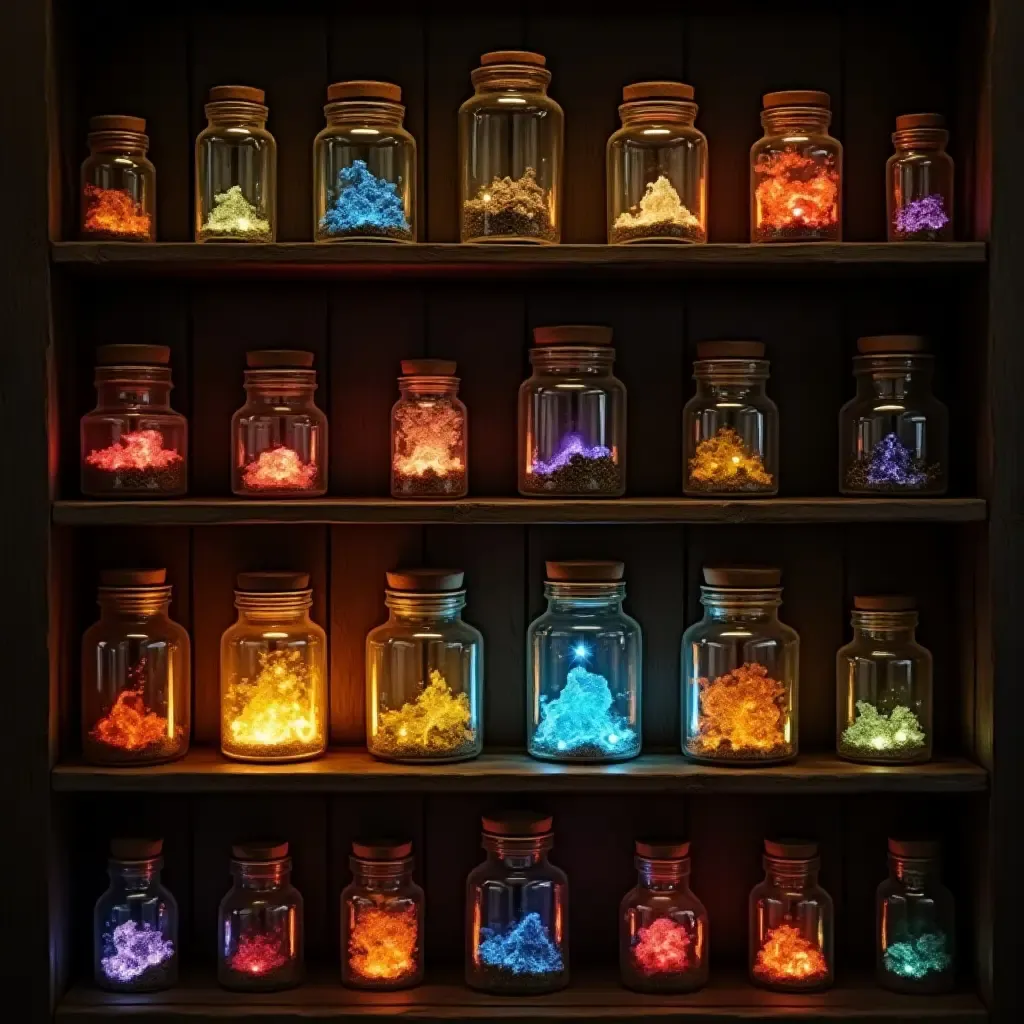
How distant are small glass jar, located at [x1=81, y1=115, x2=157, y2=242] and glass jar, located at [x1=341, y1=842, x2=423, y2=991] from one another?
38.1 inches

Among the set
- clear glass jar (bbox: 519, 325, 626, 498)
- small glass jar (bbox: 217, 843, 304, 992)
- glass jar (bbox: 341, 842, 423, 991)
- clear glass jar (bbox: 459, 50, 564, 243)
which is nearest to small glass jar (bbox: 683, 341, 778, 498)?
clear glass jar (bbox: 519, 325, 626, 498)

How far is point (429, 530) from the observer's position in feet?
7.25

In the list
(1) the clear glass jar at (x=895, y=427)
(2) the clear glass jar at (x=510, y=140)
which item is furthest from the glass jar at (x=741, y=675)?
(2) the clear glass jar at (x=510, y=140)

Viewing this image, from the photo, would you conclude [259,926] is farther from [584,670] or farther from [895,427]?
[895,427]

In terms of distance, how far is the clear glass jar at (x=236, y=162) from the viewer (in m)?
2.04

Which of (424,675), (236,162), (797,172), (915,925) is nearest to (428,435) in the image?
(424,675)

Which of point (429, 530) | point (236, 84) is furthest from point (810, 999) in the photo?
point (236, 84)

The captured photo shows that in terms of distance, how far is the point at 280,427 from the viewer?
6.82ft

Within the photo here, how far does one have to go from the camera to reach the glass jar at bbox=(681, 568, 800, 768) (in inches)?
79.5

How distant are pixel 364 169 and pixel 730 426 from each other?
2.15ft

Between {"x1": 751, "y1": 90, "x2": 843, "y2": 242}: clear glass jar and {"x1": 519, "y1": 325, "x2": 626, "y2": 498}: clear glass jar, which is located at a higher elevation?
{"x1": 751, "y1": 90, "x2": 843, "y2": 242}: clear glass jar

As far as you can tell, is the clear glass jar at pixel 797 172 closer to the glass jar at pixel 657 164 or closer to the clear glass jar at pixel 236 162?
the glass jar at pixel 657 164

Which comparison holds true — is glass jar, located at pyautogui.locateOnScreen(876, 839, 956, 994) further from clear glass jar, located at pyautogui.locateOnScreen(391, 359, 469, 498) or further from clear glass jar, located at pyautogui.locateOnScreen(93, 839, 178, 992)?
clear glass jar, located at pyautogui.locateOnScreen(93, 839, 178, 992)

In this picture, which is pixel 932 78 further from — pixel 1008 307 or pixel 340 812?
pixel 340 812
